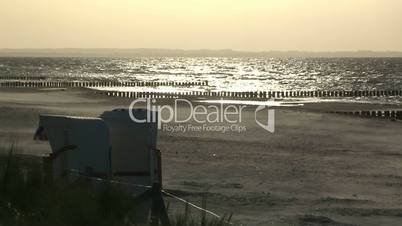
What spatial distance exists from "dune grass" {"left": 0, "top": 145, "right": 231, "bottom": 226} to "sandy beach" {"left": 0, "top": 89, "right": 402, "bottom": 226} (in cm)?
334

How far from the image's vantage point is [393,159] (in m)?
20.8

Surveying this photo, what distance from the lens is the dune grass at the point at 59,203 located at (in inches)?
294

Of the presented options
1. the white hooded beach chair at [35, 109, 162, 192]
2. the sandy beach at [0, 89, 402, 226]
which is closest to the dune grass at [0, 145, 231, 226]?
the white hooded beach chair at [35, 109, 162, 192]

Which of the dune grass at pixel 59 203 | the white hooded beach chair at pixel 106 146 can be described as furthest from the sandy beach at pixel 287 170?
the dune grass at pixel 59 203

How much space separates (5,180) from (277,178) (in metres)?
8.39

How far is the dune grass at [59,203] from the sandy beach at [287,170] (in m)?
3.34

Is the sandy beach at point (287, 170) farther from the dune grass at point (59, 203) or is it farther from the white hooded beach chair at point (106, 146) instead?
the dune grass at point (59, 203)

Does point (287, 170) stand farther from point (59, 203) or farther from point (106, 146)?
point (59, 203)

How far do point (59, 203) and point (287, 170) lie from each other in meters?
10.8

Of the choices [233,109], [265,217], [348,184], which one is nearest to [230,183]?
[348,184]

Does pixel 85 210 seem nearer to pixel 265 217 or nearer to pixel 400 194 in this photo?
pixel 265 217

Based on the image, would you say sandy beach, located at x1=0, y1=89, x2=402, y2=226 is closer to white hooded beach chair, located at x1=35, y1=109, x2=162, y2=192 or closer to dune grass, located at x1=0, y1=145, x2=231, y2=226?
white hooded beach chair, located at x1=35, y1=109, x2=162, y2=192

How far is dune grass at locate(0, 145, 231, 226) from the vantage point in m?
7.46

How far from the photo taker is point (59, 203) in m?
7.75
